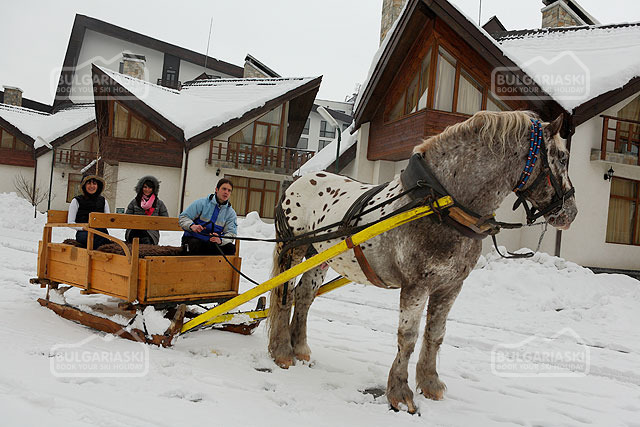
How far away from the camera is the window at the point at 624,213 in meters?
13.0

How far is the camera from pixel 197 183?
20188 mm

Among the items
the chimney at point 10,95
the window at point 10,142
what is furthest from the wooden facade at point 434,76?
the chimney at point 10,95

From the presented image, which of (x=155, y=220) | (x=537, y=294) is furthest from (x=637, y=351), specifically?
(x=155, y=220)

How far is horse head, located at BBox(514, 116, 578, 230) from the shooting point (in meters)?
3.16

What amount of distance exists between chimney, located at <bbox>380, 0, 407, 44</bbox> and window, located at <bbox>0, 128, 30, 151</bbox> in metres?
22.6

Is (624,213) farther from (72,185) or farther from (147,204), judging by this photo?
(72,185)

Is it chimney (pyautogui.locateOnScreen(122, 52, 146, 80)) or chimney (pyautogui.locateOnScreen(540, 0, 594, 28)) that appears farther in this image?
chimney (pyautogui.locateOnScreen(122, 52, 146, 80))

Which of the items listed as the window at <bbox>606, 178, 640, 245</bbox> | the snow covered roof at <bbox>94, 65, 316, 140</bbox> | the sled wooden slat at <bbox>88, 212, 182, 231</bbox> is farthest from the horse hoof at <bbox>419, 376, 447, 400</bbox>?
the snow covered roof at <bbox>94, 65, 316, 140</bbox>

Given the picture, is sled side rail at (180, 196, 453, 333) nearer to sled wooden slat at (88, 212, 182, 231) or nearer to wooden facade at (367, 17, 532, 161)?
sled wooden slat at (88, 212, 182, 231)

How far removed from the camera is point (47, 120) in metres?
29.6

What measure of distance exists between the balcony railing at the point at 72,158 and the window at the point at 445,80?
71.9ft

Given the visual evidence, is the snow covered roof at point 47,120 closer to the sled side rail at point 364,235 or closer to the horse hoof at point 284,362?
the horse hoof at point 284,362

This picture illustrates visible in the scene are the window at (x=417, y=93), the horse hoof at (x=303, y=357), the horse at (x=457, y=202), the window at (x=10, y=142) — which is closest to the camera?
the horse at (x=457, y=202)

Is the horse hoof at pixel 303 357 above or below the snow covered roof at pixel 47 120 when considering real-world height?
below
